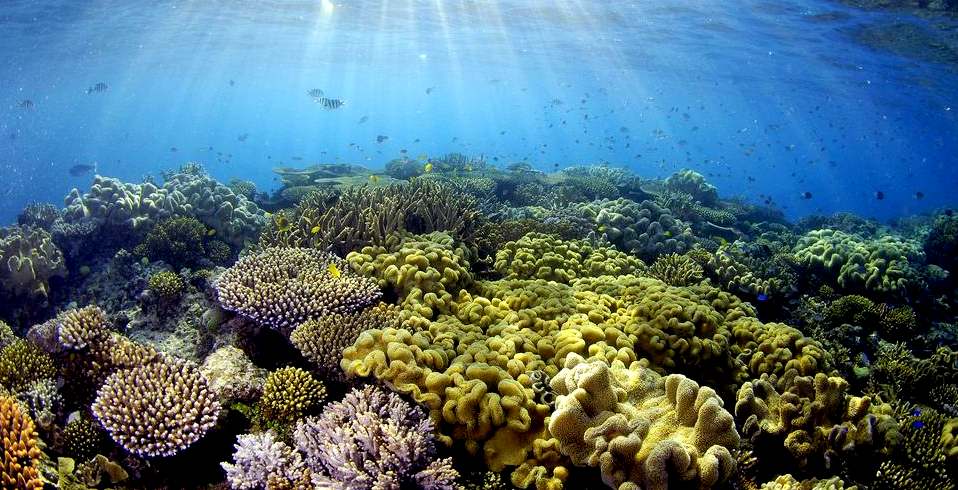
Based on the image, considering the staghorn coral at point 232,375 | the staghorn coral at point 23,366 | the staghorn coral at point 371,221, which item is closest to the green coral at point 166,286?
the staghorn coral at point 371,221

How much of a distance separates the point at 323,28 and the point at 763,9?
31.2 meters

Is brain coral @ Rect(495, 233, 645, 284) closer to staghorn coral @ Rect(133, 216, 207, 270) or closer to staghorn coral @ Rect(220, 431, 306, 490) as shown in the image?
staghorn coral @ Rect(220, 431, 306, 490)

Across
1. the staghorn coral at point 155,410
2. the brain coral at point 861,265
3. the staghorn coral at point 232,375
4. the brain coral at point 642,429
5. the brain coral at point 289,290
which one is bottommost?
the brain coral at point 861,265

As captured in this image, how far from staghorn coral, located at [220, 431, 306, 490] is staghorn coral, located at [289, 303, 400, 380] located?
41.1 inches

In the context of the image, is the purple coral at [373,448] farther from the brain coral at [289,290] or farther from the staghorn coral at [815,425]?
the staghorn coral at [815,425]

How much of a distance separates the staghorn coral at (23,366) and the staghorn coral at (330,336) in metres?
2.55

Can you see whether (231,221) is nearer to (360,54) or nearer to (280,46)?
(280,46)

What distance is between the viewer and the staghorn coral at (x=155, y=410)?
4.35m

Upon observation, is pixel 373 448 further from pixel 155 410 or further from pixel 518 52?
pixel 518 52

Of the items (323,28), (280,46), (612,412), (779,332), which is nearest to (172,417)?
(612,412)

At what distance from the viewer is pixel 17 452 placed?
3.60m

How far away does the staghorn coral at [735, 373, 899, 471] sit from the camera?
500 centimetres

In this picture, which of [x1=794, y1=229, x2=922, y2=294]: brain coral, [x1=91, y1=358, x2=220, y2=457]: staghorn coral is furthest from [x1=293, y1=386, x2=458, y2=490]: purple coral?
[x1=794, y1=229, x2=922, y2=294]: brain coral

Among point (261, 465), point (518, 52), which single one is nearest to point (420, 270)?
point (261, 465)
